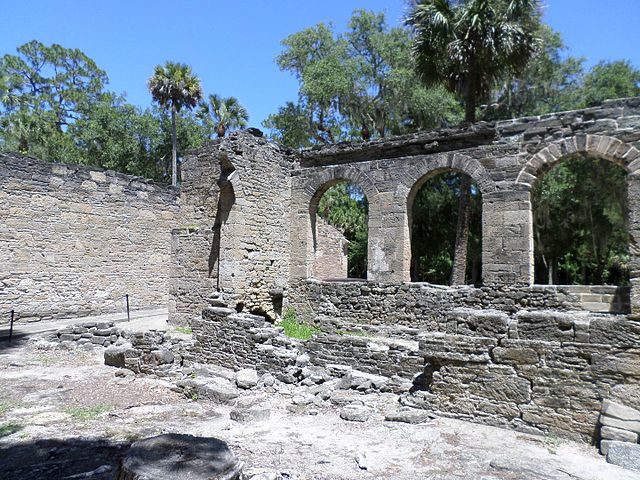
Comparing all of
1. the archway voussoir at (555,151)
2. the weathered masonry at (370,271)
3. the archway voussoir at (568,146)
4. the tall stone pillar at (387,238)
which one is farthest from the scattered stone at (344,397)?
the archway voussoir at (568,146)

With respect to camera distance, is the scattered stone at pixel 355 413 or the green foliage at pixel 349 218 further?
the green foliage at pixel 349 218

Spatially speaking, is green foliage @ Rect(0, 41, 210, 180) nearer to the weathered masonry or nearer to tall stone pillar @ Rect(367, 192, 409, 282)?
the weathered masonry

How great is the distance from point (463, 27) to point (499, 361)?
1232cm

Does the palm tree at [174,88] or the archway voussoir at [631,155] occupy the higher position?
the palm tree at [174,88]

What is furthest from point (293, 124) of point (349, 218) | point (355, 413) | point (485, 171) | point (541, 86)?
point (355, 413)

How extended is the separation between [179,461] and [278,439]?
92.8 inches

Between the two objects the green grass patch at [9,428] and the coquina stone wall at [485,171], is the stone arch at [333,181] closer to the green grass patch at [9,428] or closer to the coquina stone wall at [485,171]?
the coquina stone wall at [485,171]

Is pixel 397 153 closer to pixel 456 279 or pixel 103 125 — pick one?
pixel 456 279

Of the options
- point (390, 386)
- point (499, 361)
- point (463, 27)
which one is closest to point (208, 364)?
point (390, 386)

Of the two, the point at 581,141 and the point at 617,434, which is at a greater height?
the point at 581,141

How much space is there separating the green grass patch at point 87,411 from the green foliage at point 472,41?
13694mm

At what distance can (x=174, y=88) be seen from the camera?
28828 mm

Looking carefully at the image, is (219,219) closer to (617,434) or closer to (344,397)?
(344,397)

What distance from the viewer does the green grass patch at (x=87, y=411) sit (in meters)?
6.44
